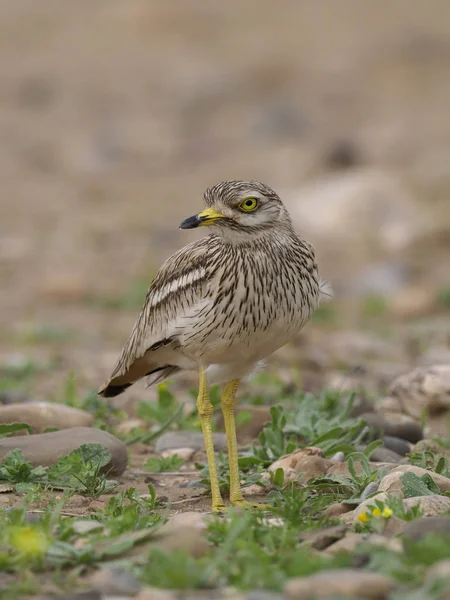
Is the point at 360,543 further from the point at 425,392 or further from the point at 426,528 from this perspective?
the point at 425,392

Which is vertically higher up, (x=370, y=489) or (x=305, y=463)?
(x=305, y=463)

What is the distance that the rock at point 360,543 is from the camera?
341cm

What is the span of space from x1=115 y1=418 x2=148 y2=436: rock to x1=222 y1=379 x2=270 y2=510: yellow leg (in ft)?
3.15

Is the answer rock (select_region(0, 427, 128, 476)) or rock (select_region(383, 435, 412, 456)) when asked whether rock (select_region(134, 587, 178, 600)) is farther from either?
rock (select_region(383, 435, 412, 456))

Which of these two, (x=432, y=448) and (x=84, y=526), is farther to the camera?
(x=432, y=448)

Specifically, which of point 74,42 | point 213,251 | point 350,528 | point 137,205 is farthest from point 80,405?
point 74,42

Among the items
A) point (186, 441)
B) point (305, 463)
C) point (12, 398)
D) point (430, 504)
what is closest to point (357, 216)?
point (12, 398)

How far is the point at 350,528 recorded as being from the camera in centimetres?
379

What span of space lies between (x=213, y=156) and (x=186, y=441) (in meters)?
11.6

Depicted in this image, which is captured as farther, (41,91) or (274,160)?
(41,91)

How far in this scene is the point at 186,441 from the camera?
577 centimetres

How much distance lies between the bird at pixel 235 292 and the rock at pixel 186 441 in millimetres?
689

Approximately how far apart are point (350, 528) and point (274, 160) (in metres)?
12.9

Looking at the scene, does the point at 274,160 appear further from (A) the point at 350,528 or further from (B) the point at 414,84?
(A) the point at 350,528
